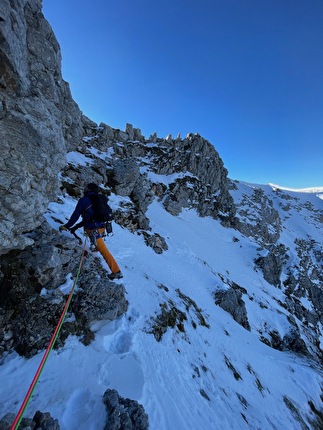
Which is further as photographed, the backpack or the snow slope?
the backpack

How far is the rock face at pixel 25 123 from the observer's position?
534 centimetres

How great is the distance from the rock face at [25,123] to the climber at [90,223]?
1.06m

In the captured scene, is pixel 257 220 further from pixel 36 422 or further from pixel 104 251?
pixel 36 422

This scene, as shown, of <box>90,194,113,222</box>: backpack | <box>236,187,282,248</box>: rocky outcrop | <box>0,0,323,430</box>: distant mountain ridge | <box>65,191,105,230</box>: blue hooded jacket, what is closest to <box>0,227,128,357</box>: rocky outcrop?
<box>0,0,323,430</box>: distant mountain ridge

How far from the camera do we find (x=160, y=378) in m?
6.19

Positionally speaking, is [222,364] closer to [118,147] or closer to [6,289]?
[6,289]

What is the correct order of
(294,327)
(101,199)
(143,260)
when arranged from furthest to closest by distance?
1. (294,327)
2. (143,260)
3. (101,199)

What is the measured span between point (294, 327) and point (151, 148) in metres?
57.7

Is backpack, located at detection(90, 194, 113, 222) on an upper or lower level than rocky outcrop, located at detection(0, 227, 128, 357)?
upper

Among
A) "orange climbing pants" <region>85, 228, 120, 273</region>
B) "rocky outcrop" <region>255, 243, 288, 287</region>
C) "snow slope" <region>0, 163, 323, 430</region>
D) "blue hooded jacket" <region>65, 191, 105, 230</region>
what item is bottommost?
"rocky outcrop" <region>255, 243, 288, 287</region>

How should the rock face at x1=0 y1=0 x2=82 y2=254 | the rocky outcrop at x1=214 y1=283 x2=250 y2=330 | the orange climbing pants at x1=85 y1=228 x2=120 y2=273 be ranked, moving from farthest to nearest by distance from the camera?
1. the rocky outcrop at x1=214 y1=283 x2=250 y2=330
2. the orange climbing pants at x1=85 y1=228 x2=120 y2=273
3. the rock face at x1=0 y1=0 x2=82 y2=254

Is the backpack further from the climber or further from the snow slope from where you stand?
the snow slope

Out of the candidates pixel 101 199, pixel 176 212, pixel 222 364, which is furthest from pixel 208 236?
pixel 101 199

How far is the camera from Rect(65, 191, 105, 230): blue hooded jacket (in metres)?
7.80
